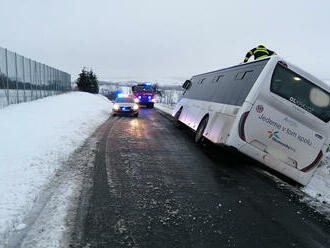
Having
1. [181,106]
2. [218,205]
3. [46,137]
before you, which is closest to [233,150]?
[218,205]

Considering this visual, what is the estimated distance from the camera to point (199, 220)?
4.33m

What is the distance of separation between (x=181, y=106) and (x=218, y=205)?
10.8 m

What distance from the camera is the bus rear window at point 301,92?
267 inches

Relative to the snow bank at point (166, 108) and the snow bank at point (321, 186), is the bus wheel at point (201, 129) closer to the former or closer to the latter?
the snow bank at point (321, 186)

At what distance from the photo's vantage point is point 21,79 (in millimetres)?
20594

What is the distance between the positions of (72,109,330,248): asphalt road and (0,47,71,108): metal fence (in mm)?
12424

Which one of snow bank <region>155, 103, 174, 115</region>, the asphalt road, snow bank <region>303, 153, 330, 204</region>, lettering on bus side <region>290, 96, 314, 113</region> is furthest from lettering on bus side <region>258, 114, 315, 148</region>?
snow bank <region>155, 103, 174, 115</region>

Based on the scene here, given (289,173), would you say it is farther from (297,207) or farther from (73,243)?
(73,243)

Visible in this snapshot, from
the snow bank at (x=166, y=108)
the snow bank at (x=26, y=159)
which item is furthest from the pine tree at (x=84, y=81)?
the snow bank at (x=26, y=159)

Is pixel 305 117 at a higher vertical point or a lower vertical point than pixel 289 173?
higher

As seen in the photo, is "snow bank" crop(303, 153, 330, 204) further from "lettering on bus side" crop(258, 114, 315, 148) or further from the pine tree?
the pine tree

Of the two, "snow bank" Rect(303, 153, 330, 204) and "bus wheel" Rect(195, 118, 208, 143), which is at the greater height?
"bus wheel" Rect(195, 118, 208, 143)

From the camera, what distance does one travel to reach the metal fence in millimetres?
17188

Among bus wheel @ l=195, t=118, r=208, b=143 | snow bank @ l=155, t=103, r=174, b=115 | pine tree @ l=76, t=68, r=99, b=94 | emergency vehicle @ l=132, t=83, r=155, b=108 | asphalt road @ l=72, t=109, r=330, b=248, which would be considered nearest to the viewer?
asphalt road @ l=72, t=109, r=330, b=248
